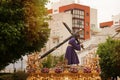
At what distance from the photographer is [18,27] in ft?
86.8

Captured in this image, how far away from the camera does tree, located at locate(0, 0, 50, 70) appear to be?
85.9ft

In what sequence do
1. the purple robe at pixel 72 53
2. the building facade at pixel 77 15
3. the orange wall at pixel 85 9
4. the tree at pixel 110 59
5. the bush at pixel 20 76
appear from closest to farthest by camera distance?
the purple robe at pixel 72 53
the bush at pixel 20 76
the tree at pixel 110 59
the building facade at pixel 77 15
the orange wall at pixel 85 9

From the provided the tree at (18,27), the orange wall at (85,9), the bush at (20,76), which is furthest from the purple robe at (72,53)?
the orange wall at (85,9)

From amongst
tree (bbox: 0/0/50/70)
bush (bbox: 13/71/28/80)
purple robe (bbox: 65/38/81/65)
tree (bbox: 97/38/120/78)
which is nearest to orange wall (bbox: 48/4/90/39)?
tree (bbox: 97/38/120/78)

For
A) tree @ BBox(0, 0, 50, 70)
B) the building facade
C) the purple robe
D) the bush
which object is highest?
the building facade

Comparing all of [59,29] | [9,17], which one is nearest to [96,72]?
[9,17]

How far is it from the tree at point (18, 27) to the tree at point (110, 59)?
2077 cm

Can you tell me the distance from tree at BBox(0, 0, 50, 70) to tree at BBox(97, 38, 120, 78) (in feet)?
Answer: 68.2

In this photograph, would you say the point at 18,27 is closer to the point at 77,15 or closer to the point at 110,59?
the point at 110,59

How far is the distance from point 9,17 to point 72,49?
7.56m

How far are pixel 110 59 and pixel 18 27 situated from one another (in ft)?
83.3

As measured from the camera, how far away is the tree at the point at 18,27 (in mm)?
26188

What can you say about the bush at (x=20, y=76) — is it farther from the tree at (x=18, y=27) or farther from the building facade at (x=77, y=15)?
the building facade at (x=77, y=15)

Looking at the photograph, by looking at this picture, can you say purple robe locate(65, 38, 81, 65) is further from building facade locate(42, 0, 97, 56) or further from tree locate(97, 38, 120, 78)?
building facade locate(42, 0, 97, 56)
